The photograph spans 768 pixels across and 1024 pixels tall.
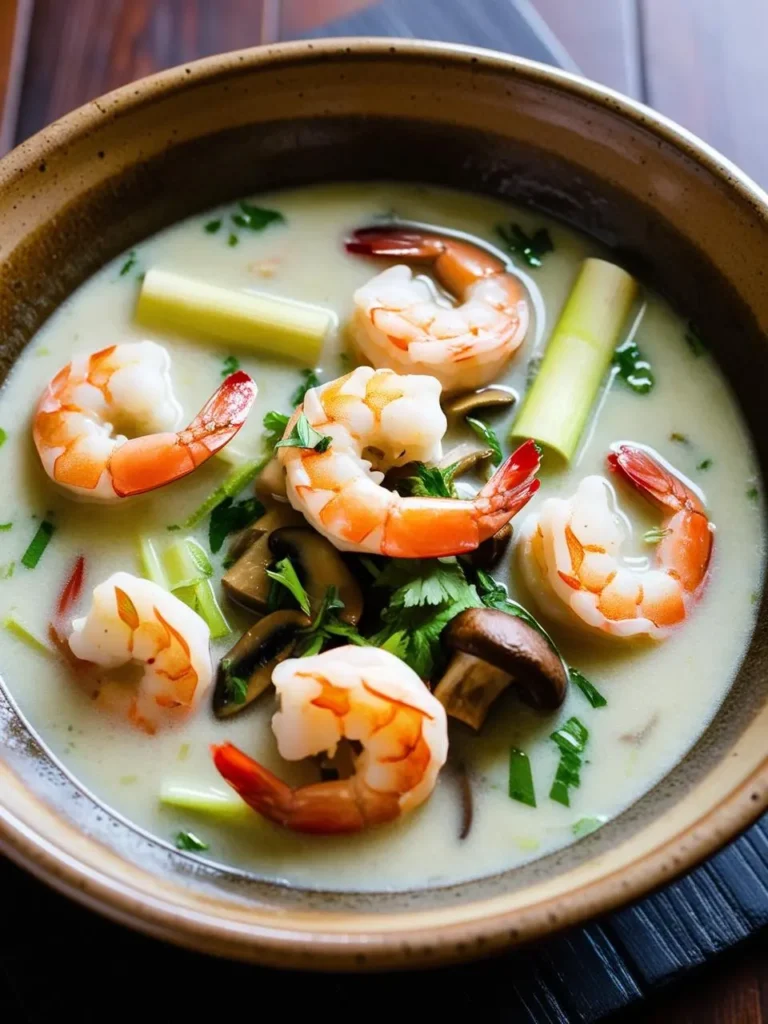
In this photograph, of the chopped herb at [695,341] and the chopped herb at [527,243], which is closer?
the chopped herb at [695,341]

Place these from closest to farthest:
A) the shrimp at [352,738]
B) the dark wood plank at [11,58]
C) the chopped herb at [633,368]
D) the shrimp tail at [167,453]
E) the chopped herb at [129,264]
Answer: the shrimp at [352,738]
the shrimp tail at [167,453]
the chopped herb at [633,368]
the chopped herb at [129,264]
the dark wood plank at [11,58]

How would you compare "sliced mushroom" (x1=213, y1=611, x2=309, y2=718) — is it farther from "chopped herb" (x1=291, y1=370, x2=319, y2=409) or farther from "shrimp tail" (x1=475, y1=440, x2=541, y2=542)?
"chopped herb" (x1=291, y1=370, x2=319, y2=409)

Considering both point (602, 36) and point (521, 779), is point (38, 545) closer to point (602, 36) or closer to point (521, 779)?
point (521, 779)

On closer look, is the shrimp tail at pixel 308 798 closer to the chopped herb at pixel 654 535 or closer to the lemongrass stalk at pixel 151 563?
the lemongrass stalk at pixel 151 563

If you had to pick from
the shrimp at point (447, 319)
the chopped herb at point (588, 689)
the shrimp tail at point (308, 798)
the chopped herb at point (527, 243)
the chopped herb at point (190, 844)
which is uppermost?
the chopped herb at point (527, 243)

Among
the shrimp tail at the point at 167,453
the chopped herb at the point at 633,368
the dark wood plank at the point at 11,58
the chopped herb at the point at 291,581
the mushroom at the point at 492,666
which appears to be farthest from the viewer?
the dark wood plank at the point at 11,58

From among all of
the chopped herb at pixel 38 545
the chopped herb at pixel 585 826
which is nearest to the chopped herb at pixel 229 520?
the chopped herb at pixel 38 545
